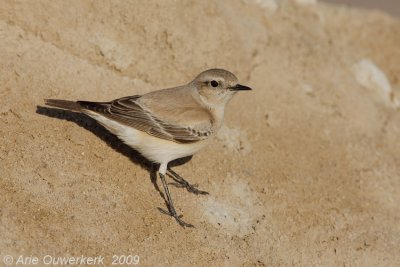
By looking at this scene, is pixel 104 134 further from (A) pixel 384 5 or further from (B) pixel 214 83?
(A) pixel 384 5

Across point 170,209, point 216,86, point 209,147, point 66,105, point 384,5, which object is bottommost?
point 384,5

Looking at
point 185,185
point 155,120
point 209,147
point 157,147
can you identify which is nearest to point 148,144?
point 157,147

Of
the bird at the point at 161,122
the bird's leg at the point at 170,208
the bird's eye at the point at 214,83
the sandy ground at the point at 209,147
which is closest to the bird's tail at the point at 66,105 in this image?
the bird at the point at 161,122

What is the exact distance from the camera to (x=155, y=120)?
8.10 m

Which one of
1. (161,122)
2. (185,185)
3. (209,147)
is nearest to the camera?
(161,122)

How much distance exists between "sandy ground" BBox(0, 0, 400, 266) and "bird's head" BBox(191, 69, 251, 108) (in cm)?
82

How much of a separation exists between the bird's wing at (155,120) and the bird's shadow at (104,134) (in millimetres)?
584

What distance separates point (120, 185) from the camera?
779 cm

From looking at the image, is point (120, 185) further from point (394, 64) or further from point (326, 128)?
point (394, 64)

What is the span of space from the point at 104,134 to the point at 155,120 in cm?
90

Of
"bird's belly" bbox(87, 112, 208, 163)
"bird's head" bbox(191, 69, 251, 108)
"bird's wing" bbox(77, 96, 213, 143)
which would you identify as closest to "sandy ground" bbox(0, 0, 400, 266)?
"bird's belly" bbox(87, 112, 208, 163)

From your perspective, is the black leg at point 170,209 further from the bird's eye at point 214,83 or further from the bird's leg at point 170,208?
the bird's eye at point 214,83

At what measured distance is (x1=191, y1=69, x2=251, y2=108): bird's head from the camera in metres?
8.45

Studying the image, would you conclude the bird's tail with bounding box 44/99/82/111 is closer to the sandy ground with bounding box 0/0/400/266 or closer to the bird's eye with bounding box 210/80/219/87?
the sandy ground with bounding box 0/0/400/266
